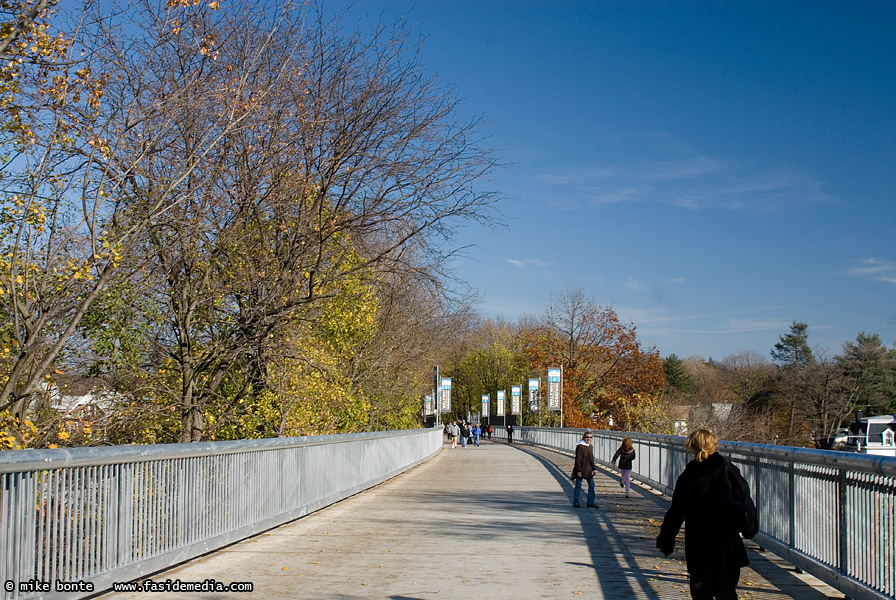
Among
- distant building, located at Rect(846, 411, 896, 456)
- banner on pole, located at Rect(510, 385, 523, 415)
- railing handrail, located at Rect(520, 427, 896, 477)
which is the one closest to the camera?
railing handrail, located at Rect(520, 427, 896, 477)

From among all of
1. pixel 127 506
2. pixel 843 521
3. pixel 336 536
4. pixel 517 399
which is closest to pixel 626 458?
pixel 336 536

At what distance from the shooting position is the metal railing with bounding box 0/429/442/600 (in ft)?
21.2

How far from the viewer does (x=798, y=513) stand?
9148mm

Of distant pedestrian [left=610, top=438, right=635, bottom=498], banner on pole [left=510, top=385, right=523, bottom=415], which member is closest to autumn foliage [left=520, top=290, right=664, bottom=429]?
banner on pole [left=510, top=385, right=523, bottom=415]

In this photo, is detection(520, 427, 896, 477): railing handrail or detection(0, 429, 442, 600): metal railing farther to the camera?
detection(520, 427, 896, 477): railing handrail

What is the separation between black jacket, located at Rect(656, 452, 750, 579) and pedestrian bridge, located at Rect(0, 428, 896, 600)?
1.34 meters

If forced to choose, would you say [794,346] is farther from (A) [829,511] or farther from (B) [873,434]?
(A) [829,511]

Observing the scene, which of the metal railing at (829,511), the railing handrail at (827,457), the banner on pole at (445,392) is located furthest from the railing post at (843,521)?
the banner on pole at (445,392)

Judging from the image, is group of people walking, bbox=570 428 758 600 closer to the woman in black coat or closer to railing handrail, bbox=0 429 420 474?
the woman in black coat

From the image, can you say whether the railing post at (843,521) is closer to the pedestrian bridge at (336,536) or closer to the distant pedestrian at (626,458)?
the pedestrian bridge at (336,536)

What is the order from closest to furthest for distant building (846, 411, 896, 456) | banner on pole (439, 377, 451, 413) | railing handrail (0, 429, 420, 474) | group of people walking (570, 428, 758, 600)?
group of people walking (570, 428, 758, 600) < railing handrail (0, 429, 420, 474) < distant building (846, 411, 896, 456) < banner on pole (439, 377, 451, 413)

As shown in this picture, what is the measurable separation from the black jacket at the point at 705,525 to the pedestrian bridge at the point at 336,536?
1340 mm

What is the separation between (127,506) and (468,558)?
3810 mm

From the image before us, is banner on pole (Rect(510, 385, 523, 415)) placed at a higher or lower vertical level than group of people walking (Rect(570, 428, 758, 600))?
lower
